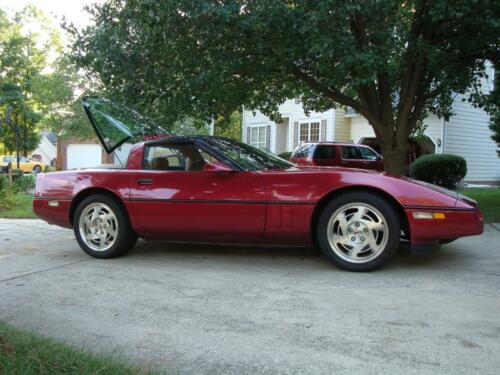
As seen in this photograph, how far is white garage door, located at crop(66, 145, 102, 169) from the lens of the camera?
3681cm

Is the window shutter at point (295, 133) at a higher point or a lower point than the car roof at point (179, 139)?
higher

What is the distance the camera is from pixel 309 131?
22.2 metres

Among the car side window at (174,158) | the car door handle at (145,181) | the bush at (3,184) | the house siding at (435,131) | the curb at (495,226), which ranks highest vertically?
the house siding at (435,131)

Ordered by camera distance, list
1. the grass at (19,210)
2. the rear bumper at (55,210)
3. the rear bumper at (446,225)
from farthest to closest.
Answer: the grass at (19,210), the rear bumper at (55,210), the rear bumper at (446,225)

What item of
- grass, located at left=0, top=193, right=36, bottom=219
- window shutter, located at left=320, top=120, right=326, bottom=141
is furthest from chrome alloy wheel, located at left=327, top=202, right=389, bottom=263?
window shutter, located at left=320, top=120, right=326, bottom=141

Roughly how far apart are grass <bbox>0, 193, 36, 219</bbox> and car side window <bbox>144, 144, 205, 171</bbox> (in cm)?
494

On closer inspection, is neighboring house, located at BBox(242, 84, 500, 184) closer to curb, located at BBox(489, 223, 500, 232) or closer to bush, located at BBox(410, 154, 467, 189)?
bush, located at BBox(410, 154, 467, 189)

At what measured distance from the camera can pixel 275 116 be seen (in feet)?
42.1

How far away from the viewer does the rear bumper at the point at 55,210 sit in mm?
5641

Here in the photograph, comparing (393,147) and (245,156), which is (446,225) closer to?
(245,156)

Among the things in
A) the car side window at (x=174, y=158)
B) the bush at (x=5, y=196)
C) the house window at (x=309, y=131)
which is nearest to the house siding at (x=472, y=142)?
the house window at (x=309, y=131)

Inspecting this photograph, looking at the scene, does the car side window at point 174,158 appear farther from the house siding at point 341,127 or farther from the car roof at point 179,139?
the house siding at point 341,127

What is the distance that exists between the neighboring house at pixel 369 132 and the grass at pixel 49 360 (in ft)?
52.5

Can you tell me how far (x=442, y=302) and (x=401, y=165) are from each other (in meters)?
6.24
